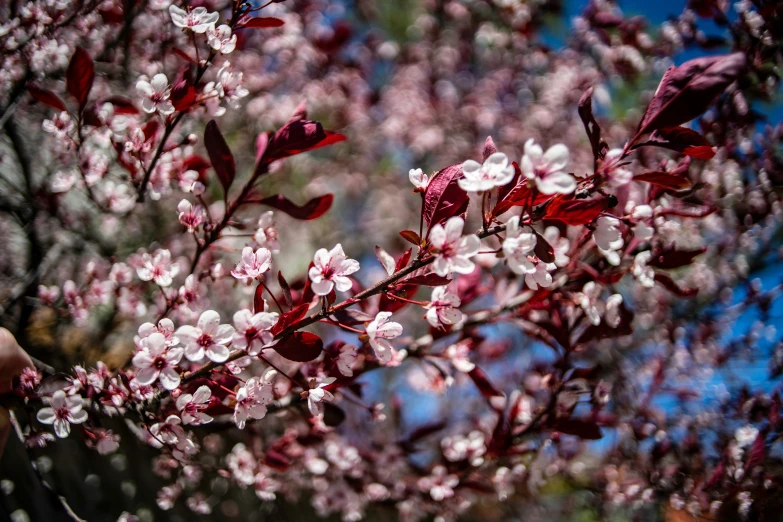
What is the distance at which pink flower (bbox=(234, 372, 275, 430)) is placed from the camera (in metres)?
0.68

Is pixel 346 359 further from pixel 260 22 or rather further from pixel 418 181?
pixel 260 22

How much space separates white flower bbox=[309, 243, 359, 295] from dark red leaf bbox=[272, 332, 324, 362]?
0.26 ft

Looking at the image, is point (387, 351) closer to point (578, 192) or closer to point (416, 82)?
point (578, 192)

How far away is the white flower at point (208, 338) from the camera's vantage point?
62 centimetres

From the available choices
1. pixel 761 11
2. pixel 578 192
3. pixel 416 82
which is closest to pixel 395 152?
pixel 416 82

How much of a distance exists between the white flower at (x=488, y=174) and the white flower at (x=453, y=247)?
5 centimetres

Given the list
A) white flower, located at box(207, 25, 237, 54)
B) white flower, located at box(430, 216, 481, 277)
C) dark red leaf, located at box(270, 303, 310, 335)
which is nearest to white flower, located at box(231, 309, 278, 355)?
dark red leaf, located at box(270, 303, 310, 335)

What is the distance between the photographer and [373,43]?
9.87ft

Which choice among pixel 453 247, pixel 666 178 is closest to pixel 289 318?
pixel 453 247

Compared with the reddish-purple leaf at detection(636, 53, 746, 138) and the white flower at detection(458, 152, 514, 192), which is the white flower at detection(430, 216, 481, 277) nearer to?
the white flower at detection(458, 152, 514, 192)

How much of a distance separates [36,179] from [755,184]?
235cm

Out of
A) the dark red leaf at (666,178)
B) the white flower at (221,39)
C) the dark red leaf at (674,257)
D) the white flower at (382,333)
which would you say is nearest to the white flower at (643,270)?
the dark red leaf at (674,257)

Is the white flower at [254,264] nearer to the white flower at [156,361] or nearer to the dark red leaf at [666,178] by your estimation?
the white flower at [156,361]

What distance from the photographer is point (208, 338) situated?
63 centimetres
